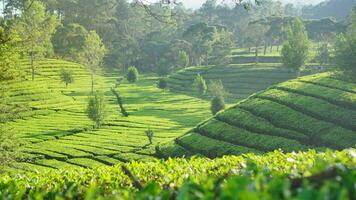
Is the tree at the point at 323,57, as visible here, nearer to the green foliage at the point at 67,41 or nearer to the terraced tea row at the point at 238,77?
the terraced tea row at the point at 238,77

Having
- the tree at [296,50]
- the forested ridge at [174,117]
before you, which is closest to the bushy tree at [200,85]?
the forested ridge at [174,117]

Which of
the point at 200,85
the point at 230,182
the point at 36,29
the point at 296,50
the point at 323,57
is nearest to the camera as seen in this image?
the point at 230,182

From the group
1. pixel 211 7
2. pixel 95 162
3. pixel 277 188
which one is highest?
pixel 211 7

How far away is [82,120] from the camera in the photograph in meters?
55.6

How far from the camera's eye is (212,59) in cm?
10631

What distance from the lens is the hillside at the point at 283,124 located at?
36031 mm

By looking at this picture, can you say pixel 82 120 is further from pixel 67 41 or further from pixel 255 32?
pixel 255 32

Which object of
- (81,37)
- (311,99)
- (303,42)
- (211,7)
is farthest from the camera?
(211,7)

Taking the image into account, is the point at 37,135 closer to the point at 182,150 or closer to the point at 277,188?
the point at 182,150

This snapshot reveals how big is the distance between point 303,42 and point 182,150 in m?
31.7

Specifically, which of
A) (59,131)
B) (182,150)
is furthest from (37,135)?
(182,150)

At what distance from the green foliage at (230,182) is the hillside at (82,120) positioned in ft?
96.4

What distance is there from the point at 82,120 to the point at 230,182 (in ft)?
177

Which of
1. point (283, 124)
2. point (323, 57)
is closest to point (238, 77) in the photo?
point (323, 57)
